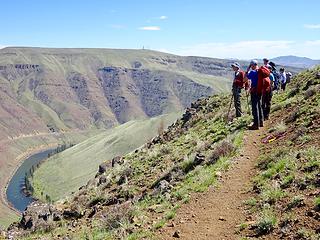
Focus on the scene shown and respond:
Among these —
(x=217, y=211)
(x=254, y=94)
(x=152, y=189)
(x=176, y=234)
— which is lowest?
(x=152, y=189)

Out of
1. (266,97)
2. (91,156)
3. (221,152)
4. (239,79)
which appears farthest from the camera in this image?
(91,156)

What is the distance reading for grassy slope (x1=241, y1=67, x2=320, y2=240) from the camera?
9766mm

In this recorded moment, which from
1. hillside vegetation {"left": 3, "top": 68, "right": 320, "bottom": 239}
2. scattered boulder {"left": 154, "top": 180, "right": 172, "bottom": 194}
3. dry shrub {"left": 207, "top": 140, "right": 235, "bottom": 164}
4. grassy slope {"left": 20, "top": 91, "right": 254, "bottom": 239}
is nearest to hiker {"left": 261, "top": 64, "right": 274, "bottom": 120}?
hillside vegetation {"left": 3, "top": 68, "right": 320, "bottom": 239}

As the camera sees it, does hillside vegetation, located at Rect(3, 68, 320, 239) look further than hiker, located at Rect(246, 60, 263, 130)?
No

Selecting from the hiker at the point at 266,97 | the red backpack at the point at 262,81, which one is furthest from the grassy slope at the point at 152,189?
the red backpack at the point at 262,81

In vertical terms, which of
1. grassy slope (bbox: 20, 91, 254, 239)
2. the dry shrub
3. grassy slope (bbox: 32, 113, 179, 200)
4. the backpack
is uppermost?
the backpack

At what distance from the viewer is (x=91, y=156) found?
173375 mm

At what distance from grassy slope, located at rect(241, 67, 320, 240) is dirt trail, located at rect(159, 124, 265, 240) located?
1.14 ft

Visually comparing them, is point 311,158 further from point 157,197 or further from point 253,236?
point 157,197

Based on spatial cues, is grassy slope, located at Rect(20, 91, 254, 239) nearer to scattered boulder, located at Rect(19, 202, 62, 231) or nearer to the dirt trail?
the dirt trail

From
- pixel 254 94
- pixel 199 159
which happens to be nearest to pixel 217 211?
pixel 199 159

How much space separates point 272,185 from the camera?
12289 millimetres

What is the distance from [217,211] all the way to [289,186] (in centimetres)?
210

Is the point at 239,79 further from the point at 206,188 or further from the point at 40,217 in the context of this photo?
the point at 40,217
